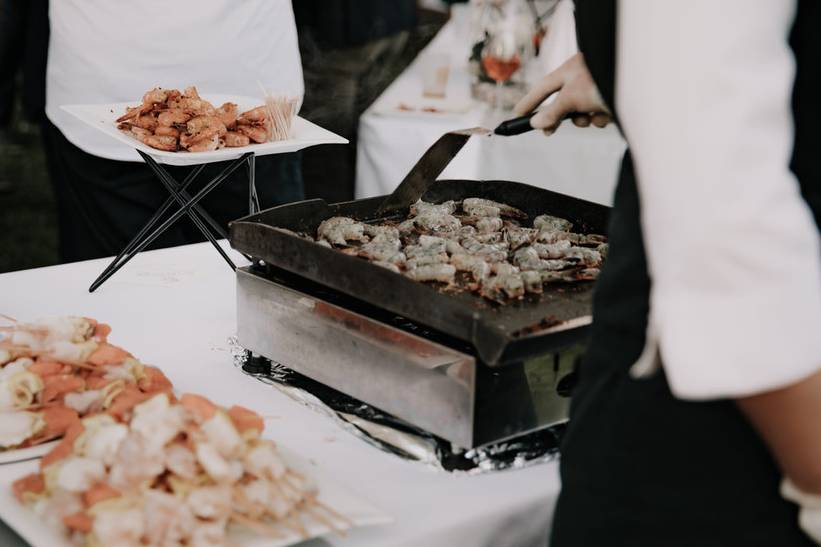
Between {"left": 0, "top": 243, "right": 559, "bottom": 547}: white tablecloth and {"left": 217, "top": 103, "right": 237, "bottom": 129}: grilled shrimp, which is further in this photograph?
{"left": 217, "top": 103, "right": 237, "bottom": 129}: grilled shrimp

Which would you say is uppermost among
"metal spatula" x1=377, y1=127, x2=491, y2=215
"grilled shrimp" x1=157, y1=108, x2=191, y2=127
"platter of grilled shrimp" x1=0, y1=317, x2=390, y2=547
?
"grilled shrimp" x1=157, y1=108, x2=191, y2=127

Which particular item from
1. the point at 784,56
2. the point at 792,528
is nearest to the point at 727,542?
the point at 792,528

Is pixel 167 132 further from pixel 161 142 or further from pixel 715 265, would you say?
pixel 715 265

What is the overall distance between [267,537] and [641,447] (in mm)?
326

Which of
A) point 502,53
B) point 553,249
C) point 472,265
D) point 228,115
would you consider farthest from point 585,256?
point 502,53

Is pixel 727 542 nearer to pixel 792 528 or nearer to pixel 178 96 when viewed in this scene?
pixel 792 528

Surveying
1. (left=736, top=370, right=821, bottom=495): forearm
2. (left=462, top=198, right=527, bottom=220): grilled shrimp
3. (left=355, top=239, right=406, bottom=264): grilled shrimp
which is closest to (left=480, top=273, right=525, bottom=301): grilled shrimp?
(left=355, top=239, right=406, bottom=264): grilled shrimp

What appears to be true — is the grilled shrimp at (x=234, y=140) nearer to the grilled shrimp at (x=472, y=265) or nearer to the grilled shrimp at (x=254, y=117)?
the grilled shrimp at (x=254, y=117)

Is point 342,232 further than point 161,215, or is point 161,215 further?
point 161,215

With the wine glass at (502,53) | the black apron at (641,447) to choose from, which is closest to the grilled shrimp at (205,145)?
the black apron at (641,447)

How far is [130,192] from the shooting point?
2314 millimetres

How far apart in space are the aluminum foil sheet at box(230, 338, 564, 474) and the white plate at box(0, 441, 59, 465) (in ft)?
1.01

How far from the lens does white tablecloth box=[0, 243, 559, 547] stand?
3.11 ft

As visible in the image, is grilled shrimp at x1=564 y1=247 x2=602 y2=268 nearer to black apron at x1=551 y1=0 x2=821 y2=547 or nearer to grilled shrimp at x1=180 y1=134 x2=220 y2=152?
black apron at x1=551 y1=0 x2=821 y2=547
